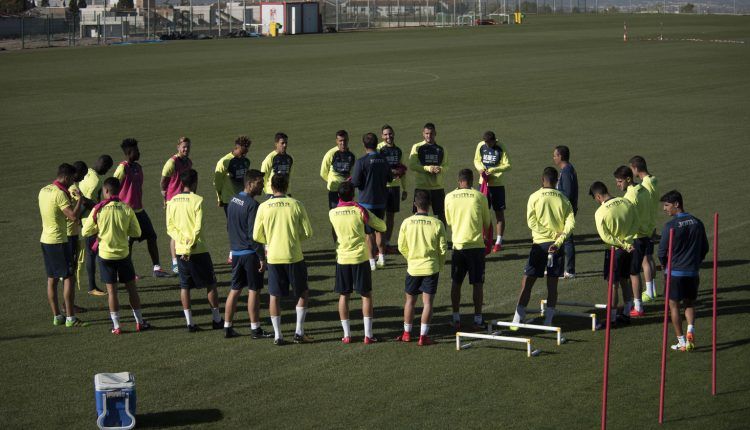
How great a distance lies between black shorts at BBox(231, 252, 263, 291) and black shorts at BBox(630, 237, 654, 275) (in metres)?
4.89

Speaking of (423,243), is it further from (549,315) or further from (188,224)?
(188,224)

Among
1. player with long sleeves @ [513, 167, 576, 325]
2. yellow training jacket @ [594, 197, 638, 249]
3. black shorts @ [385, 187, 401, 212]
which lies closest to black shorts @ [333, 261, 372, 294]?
player with long sleeves @ [513, 167, 576, 325]

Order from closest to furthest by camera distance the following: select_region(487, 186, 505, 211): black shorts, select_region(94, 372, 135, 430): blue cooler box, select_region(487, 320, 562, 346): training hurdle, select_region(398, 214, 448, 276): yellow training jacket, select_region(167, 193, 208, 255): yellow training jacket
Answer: select_region(94, 372, 135, 430): blue cooler box, select_region(398, 214, 448, 276): yellow training jacket, select_region(487, 320, 562, 346): training hurdle, select_region(167, 193, 208, 255): yellow training jacket, select_region(487, 186, 505, 211): black shorts

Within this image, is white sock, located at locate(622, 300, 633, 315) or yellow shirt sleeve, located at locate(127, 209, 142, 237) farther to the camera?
white sock, located at locate(622, 300, 633, 315)

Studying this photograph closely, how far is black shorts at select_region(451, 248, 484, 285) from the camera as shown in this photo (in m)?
13.1

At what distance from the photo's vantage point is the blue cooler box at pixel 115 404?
9.96 meters

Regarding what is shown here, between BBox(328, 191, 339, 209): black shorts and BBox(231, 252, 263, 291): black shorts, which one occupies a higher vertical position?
BBox(328, 191, 339, 209): black shorts

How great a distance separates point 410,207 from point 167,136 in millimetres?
12392

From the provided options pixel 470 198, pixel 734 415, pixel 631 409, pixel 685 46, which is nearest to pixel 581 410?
pixel 631 409

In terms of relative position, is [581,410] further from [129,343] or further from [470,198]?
[129,343]

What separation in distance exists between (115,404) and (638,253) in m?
7.29

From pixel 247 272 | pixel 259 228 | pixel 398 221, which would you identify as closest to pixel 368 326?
pixel 247 272

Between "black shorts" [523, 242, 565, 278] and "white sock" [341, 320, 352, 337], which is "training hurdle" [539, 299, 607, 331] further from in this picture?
"white sock" [341, 320, 352, 337]

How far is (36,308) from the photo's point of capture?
14.4 m
